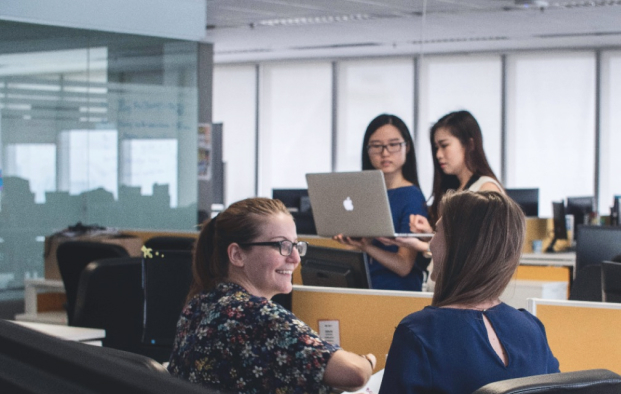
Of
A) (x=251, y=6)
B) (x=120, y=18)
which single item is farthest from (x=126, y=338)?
(x=251, y=6)

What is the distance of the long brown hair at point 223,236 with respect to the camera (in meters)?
1.86

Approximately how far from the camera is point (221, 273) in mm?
1849

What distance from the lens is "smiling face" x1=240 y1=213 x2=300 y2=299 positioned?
1849mm

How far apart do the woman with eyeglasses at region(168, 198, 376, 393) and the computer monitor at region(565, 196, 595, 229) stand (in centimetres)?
561

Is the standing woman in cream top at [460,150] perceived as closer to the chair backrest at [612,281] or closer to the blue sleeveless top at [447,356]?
the chair backrest at [612,281]

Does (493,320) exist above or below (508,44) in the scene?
below

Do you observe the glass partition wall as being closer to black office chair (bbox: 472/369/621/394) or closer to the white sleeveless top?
the white sleeveless top

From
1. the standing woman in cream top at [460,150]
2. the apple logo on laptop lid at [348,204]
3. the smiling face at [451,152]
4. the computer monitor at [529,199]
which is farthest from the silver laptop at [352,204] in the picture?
the computer monitor at [529,199]

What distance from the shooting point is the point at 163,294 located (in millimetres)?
3131

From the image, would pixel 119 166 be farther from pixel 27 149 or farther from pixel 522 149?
pixel 522 149

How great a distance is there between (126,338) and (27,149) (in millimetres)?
2547

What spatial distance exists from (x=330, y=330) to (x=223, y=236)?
0.66 meters

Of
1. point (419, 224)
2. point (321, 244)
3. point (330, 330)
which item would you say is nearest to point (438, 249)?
point (330, 330)

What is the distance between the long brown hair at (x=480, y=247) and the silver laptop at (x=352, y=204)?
4.21 feet
